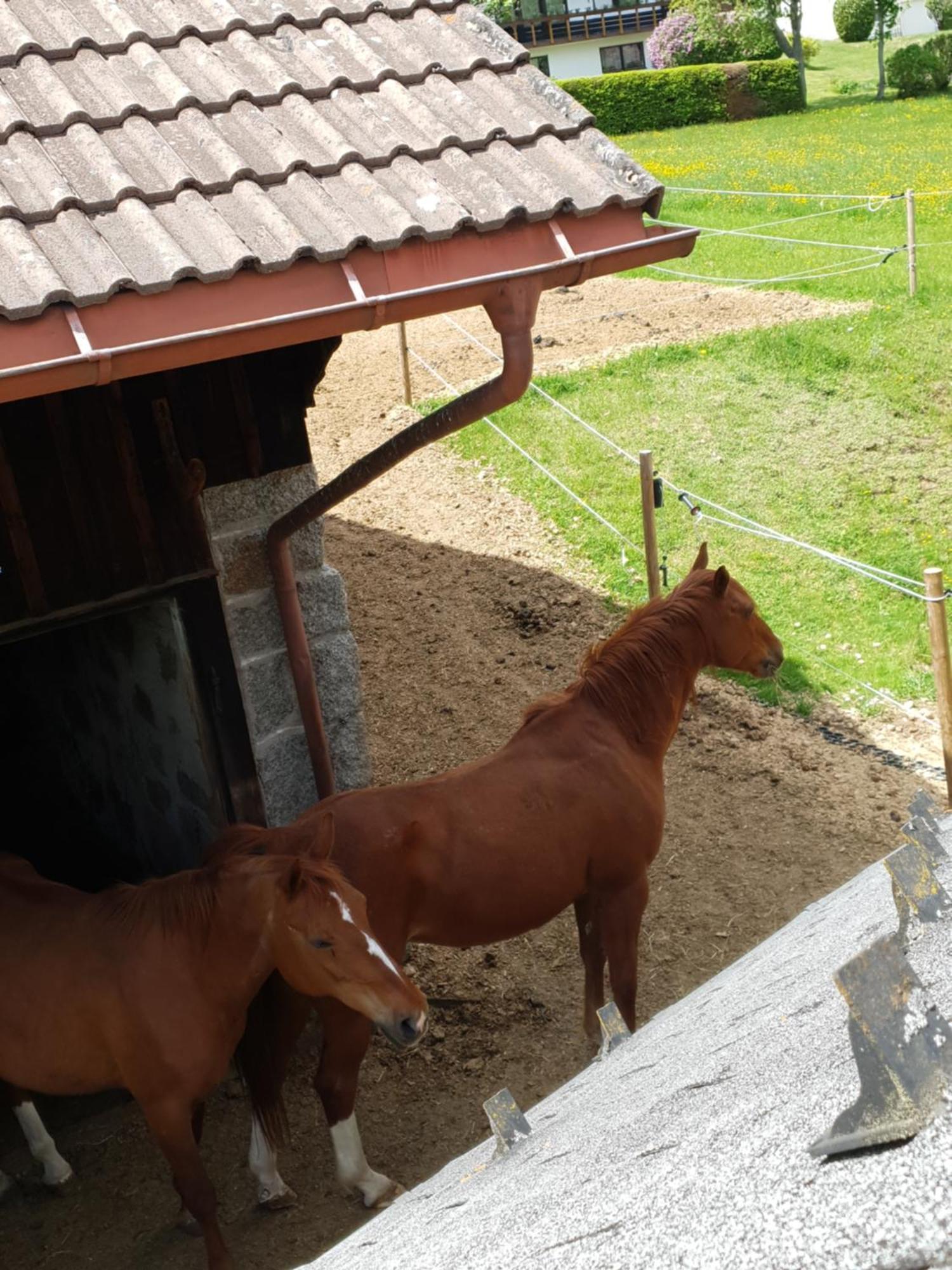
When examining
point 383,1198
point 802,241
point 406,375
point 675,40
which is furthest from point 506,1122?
point 675,40

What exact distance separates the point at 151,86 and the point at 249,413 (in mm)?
1325

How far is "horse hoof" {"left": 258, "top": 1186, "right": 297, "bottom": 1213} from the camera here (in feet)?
14.0

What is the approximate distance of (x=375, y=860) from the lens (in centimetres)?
406

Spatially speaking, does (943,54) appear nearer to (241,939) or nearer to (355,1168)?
(355,1168)

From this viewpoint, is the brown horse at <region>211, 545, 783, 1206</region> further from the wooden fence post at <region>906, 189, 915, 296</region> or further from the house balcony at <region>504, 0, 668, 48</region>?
the house balcony at <region>504, 0, 668, 48</region>

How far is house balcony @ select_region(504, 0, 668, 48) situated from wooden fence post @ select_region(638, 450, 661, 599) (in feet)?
147

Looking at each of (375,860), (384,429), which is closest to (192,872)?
(375,860)

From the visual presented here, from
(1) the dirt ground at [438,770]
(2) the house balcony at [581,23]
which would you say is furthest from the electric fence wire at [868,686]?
(2) the house balcony at [581,23]

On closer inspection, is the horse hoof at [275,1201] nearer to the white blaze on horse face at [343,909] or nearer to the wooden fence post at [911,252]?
the white blaze on horse face at [343,909]

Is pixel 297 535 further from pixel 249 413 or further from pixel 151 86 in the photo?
pixel 151 86

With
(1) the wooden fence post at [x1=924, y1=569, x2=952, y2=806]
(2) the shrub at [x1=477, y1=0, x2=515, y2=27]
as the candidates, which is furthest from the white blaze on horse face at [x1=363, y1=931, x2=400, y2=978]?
(2) the shrub at [x1=477, y1=0, x2=515, y2=27]

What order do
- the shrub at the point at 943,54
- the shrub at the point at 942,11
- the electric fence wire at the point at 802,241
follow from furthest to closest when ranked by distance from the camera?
the shrub at the point at 942,11 → the shrub at the point at 943,54 → the electric fence wire at the point at 802,241

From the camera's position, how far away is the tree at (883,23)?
33.4m

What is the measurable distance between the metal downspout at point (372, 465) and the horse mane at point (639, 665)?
86 centimetres
